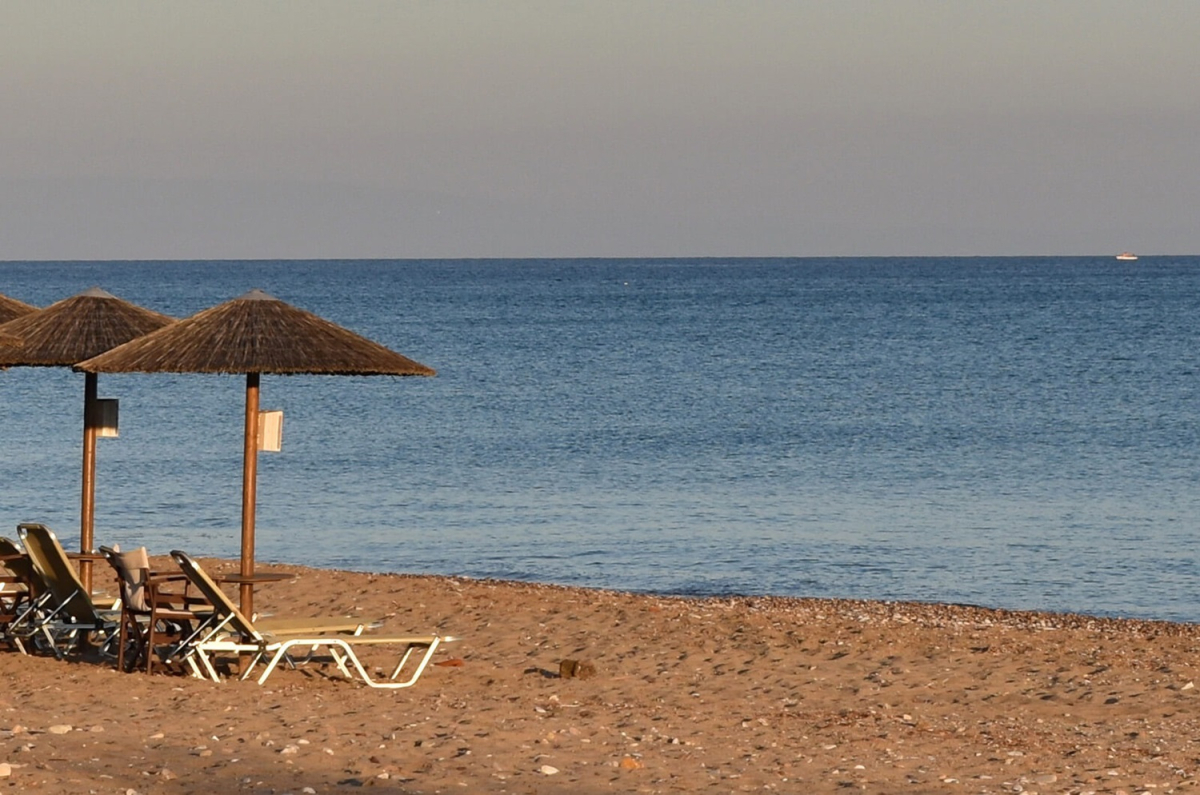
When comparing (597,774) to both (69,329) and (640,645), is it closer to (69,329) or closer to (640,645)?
(640,645)

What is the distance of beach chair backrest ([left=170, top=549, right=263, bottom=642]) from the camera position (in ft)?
28.3

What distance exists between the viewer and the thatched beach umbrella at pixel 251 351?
921 centimetres

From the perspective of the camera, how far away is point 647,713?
841 centimetres

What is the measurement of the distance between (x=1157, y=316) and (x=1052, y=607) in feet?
224

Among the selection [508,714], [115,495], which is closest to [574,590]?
[508,714]

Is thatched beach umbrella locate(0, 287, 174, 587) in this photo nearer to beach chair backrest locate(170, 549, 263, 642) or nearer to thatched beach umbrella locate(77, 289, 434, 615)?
thatched beach umbrella locate(77, 289, 434, 615)

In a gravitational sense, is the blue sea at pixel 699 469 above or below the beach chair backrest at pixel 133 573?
below

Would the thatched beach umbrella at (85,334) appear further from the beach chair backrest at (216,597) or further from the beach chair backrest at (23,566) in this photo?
the beach chair backrest at (216,597)

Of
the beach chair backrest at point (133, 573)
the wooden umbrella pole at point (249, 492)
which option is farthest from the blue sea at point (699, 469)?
the beach chair backrest at point (133, 573)

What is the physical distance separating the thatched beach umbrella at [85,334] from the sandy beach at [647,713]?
169cm

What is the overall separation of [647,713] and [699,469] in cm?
1731

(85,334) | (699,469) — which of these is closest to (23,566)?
(85,334)

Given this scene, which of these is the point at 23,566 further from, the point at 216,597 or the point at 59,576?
the point at 216,597

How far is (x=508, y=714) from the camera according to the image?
8.17 m
